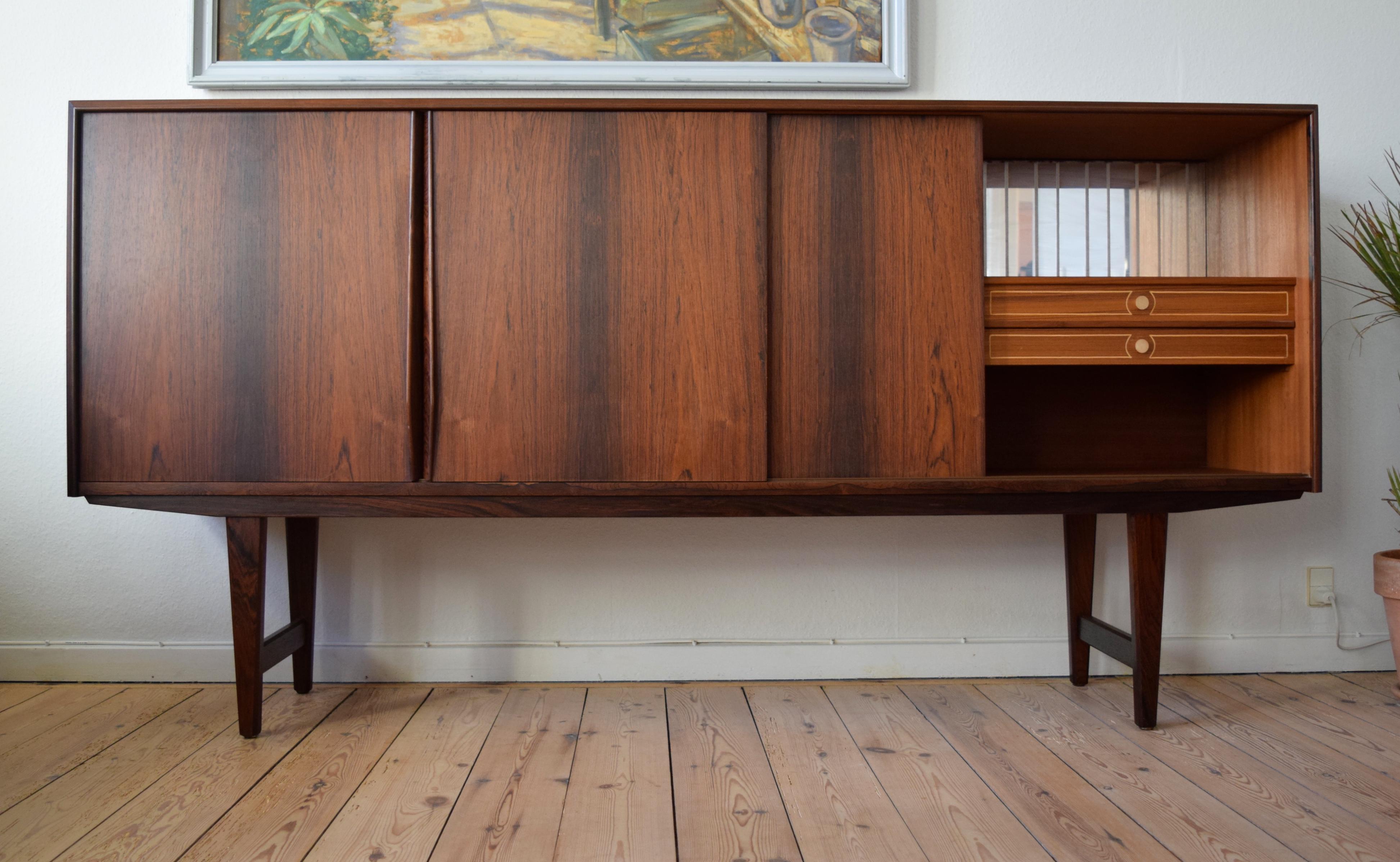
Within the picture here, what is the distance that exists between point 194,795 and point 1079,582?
73.2 inches

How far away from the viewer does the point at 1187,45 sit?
6.48 feet

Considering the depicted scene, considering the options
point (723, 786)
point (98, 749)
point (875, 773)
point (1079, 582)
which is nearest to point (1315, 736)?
point (1079, 582)

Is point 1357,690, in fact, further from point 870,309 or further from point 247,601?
point 247,601

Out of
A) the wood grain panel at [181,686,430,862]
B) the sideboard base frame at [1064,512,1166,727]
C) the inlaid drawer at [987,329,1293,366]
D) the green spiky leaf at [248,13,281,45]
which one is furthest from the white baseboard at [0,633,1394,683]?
the green spiky leaf at [248,13,281,45]

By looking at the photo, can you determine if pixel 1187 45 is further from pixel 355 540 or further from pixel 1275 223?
pixel 355 540

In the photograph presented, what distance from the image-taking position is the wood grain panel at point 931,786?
117 cm

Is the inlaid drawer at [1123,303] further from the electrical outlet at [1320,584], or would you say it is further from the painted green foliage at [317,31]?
the painted green foliage at [317,31]

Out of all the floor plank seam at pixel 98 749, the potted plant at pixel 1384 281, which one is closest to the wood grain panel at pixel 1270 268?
the potted plant at pixel 1384 281

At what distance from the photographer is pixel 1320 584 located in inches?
80.0

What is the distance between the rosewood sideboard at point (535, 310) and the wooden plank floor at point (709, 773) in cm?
46

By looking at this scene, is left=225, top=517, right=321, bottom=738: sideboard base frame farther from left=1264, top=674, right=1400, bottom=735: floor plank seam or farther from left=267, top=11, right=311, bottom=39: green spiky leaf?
left=1264, top=674, right=1400, bottom=735: floor plank seam

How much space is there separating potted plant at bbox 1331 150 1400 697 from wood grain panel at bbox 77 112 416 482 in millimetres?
2100

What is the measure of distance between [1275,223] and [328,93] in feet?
7.05

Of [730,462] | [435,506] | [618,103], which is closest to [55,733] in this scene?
[435,506]
